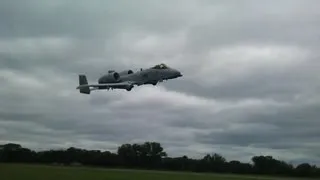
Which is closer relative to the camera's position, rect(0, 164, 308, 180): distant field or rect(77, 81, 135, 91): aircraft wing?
rect(0, 164, 308, 180): distant field

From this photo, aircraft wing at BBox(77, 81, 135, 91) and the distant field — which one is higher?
aircraft wing at BBox(77, 81, 135, 91)

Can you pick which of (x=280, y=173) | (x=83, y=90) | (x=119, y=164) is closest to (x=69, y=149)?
(x=119, y=164)

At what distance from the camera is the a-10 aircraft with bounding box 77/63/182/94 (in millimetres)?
84562

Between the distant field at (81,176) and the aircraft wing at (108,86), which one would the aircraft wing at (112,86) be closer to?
the aircraft wing at (108,86)

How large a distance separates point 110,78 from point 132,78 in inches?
141

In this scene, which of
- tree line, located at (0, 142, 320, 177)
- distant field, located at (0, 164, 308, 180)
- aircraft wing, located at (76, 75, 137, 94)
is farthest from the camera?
tree line, located at (0, 142, 320, 177)

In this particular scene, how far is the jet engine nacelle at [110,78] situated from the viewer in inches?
3460

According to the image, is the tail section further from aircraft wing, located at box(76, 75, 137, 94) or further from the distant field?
the distant field

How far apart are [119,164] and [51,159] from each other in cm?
1978

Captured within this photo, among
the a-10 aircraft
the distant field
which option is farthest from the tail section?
the distant field

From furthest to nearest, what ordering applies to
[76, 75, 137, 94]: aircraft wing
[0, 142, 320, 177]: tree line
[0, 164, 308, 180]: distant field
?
[0, 142, 320, 177]: tree line → [76, 75, 137, 94]: aircraft wing → [0, 164, 308, 180]: distant field

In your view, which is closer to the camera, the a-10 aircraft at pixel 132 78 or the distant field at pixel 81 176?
the distant field at pixel 81 176

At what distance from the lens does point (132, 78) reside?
8688 cm

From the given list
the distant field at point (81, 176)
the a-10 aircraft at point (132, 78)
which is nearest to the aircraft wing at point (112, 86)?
the a-10 aircraft at point (132, 78)
